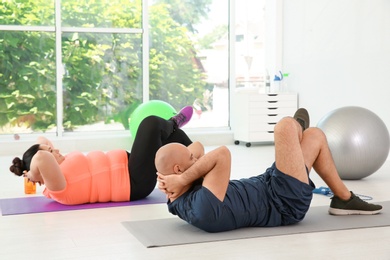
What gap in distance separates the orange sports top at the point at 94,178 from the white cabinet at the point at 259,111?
3509 mm

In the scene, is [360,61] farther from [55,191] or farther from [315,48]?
[55,191]

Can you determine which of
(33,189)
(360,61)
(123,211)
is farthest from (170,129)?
(360,61)

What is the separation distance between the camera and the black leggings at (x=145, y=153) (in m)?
3.70

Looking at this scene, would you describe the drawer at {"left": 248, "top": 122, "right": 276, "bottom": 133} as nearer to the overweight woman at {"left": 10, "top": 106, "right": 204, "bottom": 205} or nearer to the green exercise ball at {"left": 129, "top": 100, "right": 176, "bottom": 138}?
the green exercise ball at {"left": 129, "top": 100, "right": 176, "bottom": 138}

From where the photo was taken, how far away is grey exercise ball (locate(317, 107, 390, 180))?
15.1ft

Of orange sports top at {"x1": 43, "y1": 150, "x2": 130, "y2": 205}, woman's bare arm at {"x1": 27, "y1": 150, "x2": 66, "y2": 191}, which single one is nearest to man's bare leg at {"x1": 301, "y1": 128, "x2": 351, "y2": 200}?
orange sports top at {"x1": 43, "y1": 150, "x2": 130, "y2": 205}

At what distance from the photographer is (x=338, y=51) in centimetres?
657

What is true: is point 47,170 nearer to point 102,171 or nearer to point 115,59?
point 102,171

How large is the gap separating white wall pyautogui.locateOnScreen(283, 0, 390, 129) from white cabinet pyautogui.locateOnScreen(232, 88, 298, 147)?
216 millimetres

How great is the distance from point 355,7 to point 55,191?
3865mm

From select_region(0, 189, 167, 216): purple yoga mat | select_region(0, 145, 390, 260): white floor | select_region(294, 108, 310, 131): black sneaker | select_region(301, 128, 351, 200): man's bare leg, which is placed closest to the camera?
select_region(0, 145, 390, 260): white floor

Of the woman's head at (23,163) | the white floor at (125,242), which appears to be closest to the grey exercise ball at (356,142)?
the white floor at (125,242)

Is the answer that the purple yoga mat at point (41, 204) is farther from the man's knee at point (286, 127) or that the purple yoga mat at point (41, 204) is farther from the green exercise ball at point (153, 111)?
the green exercise ball at point (153, 111)

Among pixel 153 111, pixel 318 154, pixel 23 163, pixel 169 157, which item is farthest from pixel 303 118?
pixel 153 111
